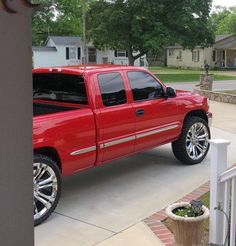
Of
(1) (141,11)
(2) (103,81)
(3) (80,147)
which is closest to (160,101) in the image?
A: (2) (103,81)

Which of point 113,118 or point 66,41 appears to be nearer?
point 113,118

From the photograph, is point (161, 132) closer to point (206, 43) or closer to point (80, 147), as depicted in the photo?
point (80, 147)

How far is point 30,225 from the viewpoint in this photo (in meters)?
1.64

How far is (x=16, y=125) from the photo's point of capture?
156 cm

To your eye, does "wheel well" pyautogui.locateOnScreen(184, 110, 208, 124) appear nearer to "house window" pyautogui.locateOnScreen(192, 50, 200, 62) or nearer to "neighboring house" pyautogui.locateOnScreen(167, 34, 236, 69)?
"neighboring house" pyautogui.locateOnScreen(167, 34, 236, 69)

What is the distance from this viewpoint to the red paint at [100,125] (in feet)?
17.1

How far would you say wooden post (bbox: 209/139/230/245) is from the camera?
152 inches

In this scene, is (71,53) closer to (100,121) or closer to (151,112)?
(151,112)

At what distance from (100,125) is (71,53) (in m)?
50.6

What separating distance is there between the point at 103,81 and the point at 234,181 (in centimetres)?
305

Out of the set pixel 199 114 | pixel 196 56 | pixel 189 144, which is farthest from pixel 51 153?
pixel 196 56

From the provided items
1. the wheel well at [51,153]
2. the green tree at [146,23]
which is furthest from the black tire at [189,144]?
the green tree at [146,23]

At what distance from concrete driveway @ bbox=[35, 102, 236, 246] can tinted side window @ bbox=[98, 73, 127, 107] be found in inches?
48.3

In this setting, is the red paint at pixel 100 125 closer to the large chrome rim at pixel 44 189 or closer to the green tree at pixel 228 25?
the large chrome rim at pixel 44 189
